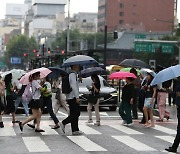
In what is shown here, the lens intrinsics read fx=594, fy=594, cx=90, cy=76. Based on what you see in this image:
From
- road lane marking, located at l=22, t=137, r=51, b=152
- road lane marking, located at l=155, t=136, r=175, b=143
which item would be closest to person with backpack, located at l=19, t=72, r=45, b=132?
road lane marking, located at l=22, t=137, r=51, b=152

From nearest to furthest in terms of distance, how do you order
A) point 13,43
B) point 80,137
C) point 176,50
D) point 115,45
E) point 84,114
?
1. point 80,137
2. point 84,114
3. point 176,50
4. point 115,45
5. point 13,43

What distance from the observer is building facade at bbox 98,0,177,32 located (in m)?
148

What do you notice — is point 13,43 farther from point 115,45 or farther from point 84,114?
point 84,114

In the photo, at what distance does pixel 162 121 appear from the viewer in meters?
19.7

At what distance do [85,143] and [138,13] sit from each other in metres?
137

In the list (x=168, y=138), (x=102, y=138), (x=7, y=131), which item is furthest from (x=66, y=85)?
(x=168, y=138)

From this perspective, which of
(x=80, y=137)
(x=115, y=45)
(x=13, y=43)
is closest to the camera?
(x=80, y=137)

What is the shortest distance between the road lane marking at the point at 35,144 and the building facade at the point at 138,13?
13357 cm

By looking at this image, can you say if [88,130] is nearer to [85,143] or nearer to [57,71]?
[57,71]

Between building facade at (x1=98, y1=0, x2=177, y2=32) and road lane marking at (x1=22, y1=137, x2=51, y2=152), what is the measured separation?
13357 cm

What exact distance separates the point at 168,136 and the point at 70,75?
2.99 meters

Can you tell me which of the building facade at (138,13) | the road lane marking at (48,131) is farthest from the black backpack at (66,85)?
the building facade at (138,13)

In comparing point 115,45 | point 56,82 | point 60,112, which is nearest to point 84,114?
point 60,112

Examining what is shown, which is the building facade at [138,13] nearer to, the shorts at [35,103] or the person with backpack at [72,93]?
the shorts at [35,103]
